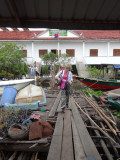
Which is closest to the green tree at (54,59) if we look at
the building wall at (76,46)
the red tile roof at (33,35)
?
the building wall at (76,46)

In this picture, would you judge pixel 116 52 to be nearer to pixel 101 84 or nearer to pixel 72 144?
pixel 101 84

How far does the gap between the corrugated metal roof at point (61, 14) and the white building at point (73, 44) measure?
1713cm

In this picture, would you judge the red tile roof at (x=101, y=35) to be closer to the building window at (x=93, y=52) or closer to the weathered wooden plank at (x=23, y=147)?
the building window at (x=93, y=52)

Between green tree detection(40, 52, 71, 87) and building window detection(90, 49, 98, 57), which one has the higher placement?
building window detection(90, 49, 98, 57)

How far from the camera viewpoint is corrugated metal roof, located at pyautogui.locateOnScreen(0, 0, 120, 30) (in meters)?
2.64

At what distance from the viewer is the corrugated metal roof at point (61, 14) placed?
2.64 m

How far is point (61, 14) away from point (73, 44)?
61.8 feet

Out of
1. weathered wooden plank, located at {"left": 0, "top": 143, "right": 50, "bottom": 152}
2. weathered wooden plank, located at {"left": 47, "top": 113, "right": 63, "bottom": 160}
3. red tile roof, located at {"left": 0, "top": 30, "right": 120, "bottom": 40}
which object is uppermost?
red tile roof, located at {"left": 0, "top": 30, "right": 120, "bottom": 40}

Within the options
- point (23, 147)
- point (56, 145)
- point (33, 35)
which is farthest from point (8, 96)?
point (33, 35)

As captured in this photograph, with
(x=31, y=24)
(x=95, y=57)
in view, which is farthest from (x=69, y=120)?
(x=95, y=57)

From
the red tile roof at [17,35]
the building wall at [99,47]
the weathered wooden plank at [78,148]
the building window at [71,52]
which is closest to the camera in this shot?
the weathered wooden plank at [78,148]

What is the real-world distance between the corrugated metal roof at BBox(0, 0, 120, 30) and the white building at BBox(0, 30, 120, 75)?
17.1 metres

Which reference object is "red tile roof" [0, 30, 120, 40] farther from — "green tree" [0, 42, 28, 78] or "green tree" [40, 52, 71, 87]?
"green tree" [0, 42, 28, 78]

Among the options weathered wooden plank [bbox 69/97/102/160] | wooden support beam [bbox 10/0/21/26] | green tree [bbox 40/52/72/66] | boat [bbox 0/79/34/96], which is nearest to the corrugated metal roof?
wooden support beam [bbox 10/0/21/26]
